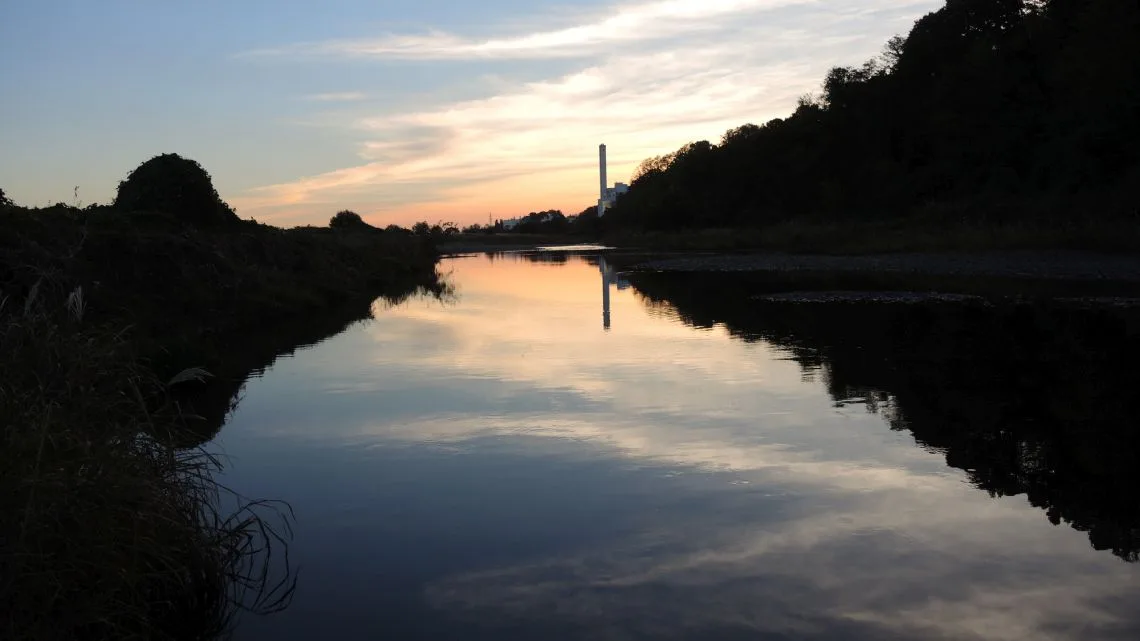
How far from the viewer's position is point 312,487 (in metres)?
9.44

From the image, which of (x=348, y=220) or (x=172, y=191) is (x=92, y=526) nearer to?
(x=172, y=191)

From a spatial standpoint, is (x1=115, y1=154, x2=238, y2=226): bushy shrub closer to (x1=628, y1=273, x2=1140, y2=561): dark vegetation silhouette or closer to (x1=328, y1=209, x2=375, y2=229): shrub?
(x1=628, y1=273, x2=1140, y2=561): dark vegetation silhouette

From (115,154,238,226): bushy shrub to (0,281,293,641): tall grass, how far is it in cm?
2599

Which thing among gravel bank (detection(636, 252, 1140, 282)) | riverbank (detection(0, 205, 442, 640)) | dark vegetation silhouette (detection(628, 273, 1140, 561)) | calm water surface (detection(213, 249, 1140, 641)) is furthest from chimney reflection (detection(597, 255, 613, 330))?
riverbank (detection(0, 205, 442, 640))

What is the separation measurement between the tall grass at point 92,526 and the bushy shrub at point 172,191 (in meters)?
26.0

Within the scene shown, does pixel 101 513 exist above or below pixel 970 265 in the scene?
above

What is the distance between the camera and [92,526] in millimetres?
5375

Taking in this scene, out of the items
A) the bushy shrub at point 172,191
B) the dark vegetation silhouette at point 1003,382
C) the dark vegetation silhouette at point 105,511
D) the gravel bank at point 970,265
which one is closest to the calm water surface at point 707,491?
the dark vegetation silhouette at point 1003,382

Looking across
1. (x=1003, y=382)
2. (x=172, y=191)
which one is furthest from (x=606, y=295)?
(x=1003, y=382)

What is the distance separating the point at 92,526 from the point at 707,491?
5.24m

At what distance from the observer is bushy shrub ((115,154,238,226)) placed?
102ft

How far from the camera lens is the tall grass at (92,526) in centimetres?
496

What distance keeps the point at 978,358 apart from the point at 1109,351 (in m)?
2.28

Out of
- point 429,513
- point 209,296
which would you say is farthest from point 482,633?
point 209,296
